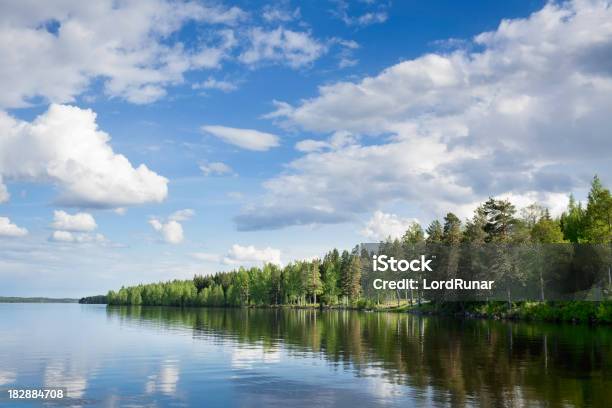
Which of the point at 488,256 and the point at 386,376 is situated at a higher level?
the point at 488,256

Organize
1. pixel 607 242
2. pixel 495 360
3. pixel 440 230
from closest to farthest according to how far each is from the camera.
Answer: pixel 495 360, pixel 607 242, pixel 440 230

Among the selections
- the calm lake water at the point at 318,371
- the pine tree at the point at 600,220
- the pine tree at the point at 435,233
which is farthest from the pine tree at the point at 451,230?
the calm lake water at the point at 318,371

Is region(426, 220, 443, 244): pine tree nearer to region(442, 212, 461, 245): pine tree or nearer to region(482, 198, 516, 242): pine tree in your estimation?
region(442, 212, 461, 245): pine tree

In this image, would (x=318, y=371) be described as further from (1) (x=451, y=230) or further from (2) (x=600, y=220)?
(1) (x=451, y=230)

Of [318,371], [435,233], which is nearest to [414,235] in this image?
[435,233]

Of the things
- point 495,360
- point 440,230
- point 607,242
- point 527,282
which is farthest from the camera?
point 440,230

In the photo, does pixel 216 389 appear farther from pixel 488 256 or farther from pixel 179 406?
pixel 488 256

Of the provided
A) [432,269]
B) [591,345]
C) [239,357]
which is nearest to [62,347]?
[239,357]

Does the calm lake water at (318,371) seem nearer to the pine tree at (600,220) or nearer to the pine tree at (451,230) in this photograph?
the pine tree at (600,220)

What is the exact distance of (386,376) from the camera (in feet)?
109

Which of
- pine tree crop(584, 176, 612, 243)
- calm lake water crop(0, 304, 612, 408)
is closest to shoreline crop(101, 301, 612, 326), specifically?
pine tree crop(584, 176, 612, 243)

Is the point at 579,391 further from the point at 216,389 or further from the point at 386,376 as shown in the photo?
the point at 216,389

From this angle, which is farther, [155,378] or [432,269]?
[432,269]

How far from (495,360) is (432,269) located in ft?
330
